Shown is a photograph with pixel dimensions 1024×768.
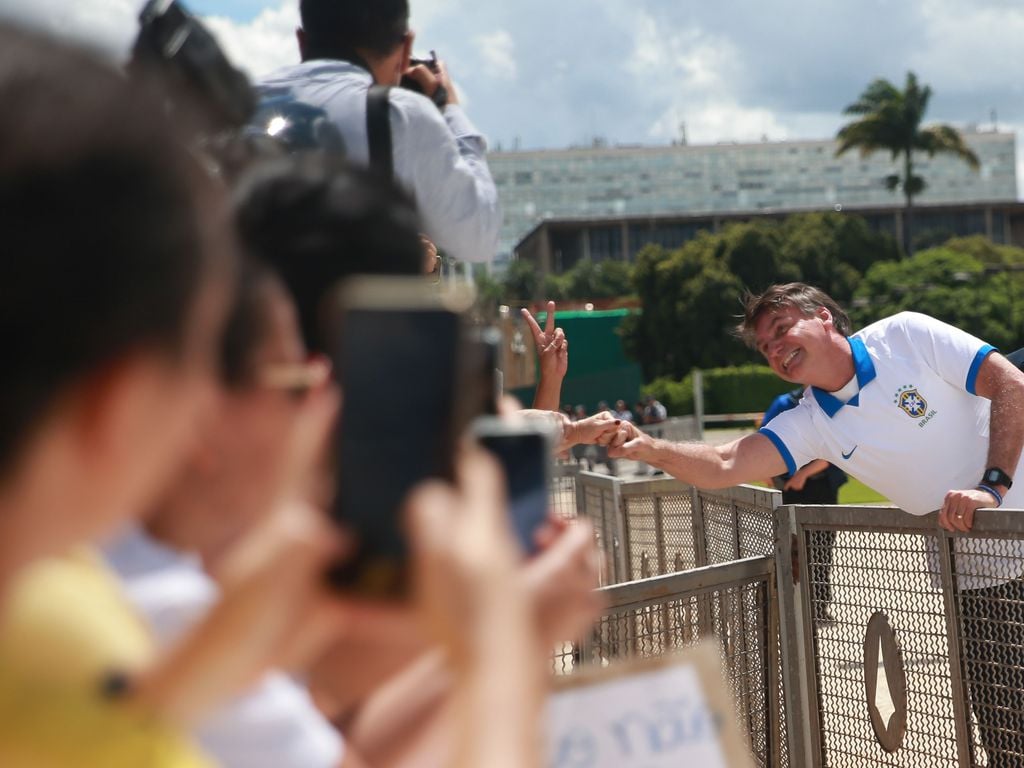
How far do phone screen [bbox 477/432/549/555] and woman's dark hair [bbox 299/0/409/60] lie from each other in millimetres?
1076

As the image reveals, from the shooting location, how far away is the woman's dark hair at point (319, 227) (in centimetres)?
110

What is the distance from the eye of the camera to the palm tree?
62.9 metres

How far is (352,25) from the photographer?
1.89 meters

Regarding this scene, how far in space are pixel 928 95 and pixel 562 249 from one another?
40334 mm

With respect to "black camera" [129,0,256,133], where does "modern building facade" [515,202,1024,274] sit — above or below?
above

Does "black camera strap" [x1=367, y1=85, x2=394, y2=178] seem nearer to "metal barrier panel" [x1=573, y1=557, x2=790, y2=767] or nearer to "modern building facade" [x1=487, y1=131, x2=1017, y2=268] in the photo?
"metal barrier panel" [x1=573, y1=557, x2=790, y2=767]

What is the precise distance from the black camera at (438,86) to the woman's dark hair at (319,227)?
900 millimetres

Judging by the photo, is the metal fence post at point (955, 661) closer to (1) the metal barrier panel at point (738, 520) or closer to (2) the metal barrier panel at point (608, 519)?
(1) the metal barrier panel at point (738, 520)

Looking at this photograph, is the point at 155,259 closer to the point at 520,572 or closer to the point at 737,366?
the point at 520,572

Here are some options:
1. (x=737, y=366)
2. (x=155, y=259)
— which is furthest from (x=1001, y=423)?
(x=737, y=366)

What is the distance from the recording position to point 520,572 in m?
0.96

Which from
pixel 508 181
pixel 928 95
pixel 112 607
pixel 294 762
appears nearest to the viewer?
pixel 112 607

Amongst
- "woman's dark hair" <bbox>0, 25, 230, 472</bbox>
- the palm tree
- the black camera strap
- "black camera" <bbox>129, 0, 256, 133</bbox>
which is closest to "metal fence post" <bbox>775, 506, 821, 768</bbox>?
the black camera strap

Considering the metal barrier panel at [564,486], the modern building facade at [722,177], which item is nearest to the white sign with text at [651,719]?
the metal barrier panel at [564,486]
